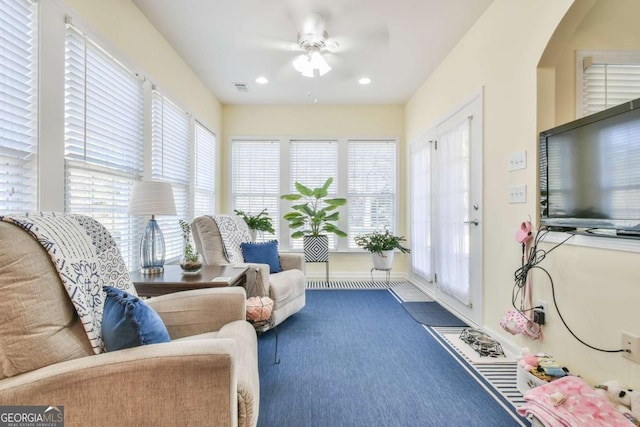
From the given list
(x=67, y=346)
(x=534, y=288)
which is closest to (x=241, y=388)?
(x=67, y=346)

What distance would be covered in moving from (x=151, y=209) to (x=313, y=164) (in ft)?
10.0

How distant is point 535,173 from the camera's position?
196 centimetres

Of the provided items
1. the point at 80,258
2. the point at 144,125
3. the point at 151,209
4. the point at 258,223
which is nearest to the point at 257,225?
the point at 258,223

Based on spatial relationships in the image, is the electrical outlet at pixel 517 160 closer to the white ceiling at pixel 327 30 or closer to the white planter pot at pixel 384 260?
the white ceiling at pixel 327 30

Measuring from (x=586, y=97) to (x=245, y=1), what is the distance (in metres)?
2.51

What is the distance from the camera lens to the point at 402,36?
2877 millimetres

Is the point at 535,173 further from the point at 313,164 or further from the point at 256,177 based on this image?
the point at 256,177

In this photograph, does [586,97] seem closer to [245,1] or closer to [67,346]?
[245,1]

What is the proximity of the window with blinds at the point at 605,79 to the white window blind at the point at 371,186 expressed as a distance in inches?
113

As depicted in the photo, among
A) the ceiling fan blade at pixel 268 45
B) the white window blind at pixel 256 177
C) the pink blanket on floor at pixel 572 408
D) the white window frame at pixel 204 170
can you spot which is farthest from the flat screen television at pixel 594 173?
the white window blind at pixel 256 177

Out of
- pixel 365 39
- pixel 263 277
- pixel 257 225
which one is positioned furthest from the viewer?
pixel 257 225

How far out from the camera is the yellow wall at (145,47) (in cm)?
203

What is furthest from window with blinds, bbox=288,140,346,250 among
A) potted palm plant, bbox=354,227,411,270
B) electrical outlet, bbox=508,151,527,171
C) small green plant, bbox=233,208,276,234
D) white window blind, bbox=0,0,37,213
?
white window blind, bbox=0,0,37,213

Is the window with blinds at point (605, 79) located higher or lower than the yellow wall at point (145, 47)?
lower
